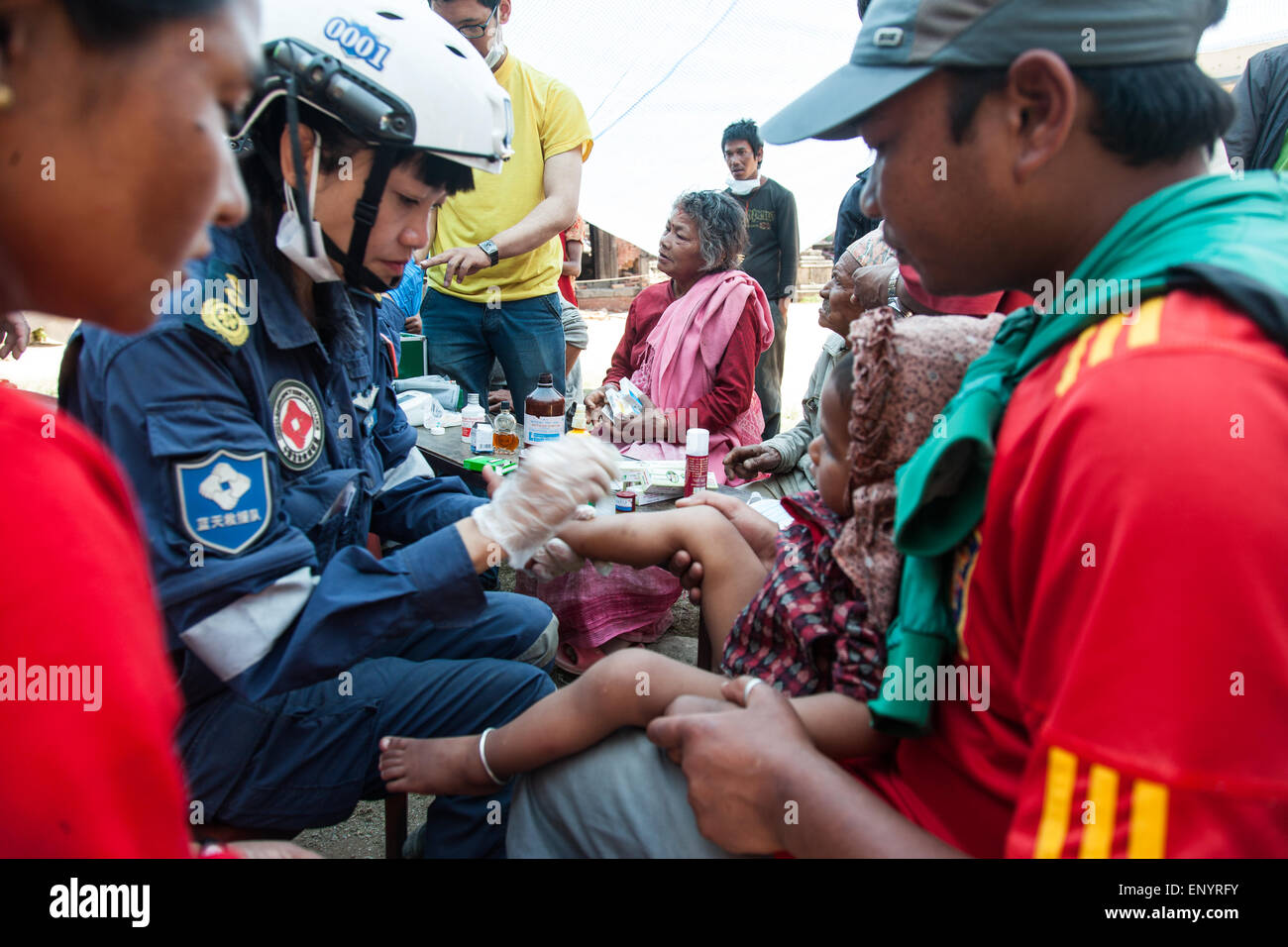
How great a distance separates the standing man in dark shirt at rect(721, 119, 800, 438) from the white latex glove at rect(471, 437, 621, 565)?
4.92 m

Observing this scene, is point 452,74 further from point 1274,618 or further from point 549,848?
point 1274,618

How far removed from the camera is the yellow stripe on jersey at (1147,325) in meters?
0.88

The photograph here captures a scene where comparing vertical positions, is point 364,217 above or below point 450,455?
above

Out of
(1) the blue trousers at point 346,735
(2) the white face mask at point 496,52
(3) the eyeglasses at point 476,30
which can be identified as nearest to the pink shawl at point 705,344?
(2) the white face mask at point 496,52

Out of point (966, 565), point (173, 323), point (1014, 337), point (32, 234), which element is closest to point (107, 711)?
point (32, 234)

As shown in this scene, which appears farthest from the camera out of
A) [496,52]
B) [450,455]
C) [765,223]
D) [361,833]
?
[765,223]

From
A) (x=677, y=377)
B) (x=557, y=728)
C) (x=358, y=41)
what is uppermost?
(x=358, y=41)

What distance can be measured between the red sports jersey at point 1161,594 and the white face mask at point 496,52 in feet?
13.4

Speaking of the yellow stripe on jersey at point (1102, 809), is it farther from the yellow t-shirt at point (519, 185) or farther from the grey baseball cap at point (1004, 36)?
the yellow t-shirt at point (519, 185)

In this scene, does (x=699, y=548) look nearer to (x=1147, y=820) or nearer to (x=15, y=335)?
(x=1147, y=820)

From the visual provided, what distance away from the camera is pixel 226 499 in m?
1.52

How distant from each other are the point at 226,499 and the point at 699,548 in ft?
3.73

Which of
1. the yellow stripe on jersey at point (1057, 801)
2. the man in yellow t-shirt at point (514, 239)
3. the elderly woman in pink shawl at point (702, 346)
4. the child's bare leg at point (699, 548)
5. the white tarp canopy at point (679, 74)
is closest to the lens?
the yellow stripe on jersey at point (1057, 801)

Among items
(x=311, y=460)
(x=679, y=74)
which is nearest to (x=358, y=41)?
(x=311, y=460)
